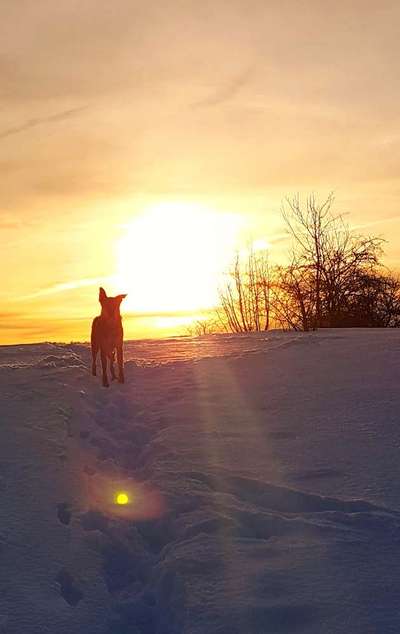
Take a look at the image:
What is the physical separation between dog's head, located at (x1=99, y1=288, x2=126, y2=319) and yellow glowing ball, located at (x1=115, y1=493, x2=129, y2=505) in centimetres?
405

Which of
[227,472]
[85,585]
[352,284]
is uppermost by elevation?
[352,284]

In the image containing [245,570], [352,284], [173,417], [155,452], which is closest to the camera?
[245,570]

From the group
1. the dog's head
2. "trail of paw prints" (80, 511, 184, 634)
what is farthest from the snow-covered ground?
the dog's head

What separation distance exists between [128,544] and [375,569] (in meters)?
1.81

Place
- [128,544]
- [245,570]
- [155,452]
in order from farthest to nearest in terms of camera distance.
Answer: [155,452], [128,544], [245,570]

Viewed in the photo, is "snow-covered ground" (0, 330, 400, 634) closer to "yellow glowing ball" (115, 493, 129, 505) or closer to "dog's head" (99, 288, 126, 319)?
"yellow glowing ball" (115, 493, 129, 505)

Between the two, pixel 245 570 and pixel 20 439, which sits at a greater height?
pixel 20 439

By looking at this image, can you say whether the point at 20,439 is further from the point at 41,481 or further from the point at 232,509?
the point at 232,509

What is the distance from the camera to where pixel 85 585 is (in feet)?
14.6

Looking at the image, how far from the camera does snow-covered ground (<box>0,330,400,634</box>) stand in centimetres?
402

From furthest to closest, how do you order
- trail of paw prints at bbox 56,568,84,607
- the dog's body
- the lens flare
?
the dog's body → the lens flare → trail of paw prints at bbox 56,568,84,607

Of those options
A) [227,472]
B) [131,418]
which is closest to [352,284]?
[131,418]

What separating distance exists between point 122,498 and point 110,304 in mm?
4133

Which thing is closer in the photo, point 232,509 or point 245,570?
point 245,570
